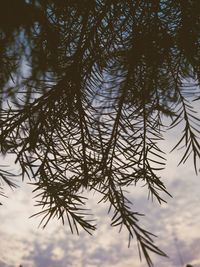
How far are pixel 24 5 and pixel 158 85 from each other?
1.24 m

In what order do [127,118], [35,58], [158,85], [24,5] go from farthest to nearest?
[158,85]
[127,118]
[35,58]
[24,5]

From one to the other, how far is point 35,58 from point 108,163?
0.87 meters

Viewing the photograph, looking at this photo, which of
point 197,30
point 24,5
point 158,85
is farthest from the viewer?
point 158,85

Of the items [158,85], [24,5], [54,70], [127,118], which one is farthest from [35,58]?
[158,85]

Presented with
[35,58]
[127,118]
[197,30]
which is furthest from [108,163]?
[197,30]

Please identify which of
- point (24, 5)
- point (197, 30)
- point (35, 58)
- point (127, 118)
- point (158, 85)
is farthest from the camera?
point (158, 85)

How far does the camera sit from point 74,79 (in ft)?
6.78

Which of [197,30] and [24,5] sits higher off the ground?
[197,30]

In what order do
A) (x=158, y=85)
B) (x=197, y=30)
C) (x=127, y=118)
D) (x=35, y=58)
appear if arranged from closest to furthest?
(x=35, y=58) → (x=197, y=30) → (x=127, y=118) → (x=158, y=85)

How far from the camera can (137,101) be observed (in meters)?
2.43

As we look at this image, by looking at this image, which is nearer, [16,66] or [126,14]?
[16,66]

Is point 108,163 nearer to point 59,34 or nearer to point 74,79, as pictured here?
point 74,79

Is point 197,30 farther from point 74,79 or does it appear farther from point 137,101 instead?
point 74,79

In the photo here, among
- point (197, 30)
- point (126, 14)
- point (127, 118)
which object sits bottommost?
point (127, 118)
